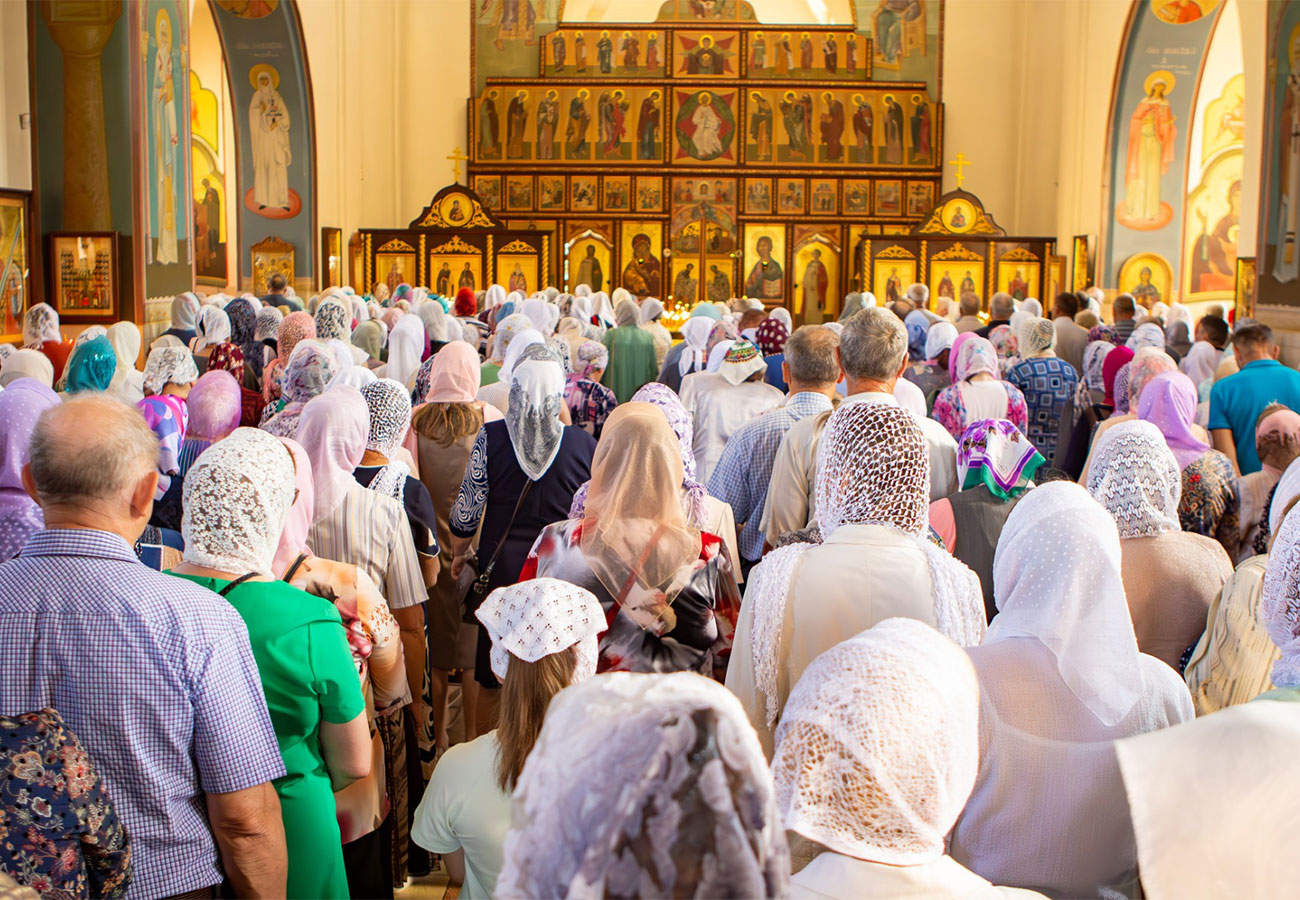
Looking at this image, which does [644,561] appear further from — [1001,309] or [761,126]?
[761,126]

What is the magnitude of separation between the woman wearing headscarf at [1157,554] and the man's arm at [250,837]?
237 cm

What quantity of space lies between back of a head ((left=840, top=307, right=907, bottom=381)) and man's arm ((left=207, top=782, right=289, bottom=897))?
2672 millimetres

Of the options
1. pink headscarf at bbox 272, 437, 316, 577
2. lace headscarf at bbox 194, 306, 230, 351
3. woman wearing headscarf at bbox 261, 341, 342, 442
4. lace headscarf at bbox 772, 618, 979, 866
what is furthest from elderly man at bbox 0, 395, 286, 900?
lace headscarf at bbox 194, 306, 230, 351

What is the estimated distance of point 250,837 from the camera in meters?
2.42

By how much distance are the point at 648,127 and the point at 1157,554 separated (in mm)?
19240

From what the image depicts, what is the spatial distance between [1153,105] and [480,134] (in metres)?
10.8

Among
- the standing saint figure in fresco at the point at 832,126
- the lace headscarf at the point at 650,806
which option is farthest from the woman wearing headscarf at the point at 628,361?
the standing saint figure in fresco at the point at 832,126

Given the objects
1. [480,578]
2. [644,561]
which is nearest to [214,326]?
[480,578]

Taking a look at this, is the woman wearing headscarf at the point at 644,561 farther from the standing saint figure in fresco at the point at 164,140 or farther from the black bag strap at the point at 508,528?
the standing saint figure in fresco at the point at 164,140

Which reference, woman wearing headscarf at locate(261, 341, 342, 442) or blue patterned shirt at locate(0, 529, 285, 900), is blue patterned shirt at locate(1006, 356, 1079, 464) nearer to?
woman wearing headscarf at locate(261, 341, 342, 442)

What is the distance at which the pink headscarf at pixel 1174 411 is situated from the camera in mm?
5488

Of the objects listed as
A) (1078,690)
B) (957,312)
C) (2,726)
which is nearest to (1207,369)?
(957,312)

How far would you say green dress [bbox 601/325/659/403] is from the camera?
9.64m

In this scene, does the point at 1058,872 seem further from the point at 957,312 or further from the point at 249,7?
the point at 249,7
